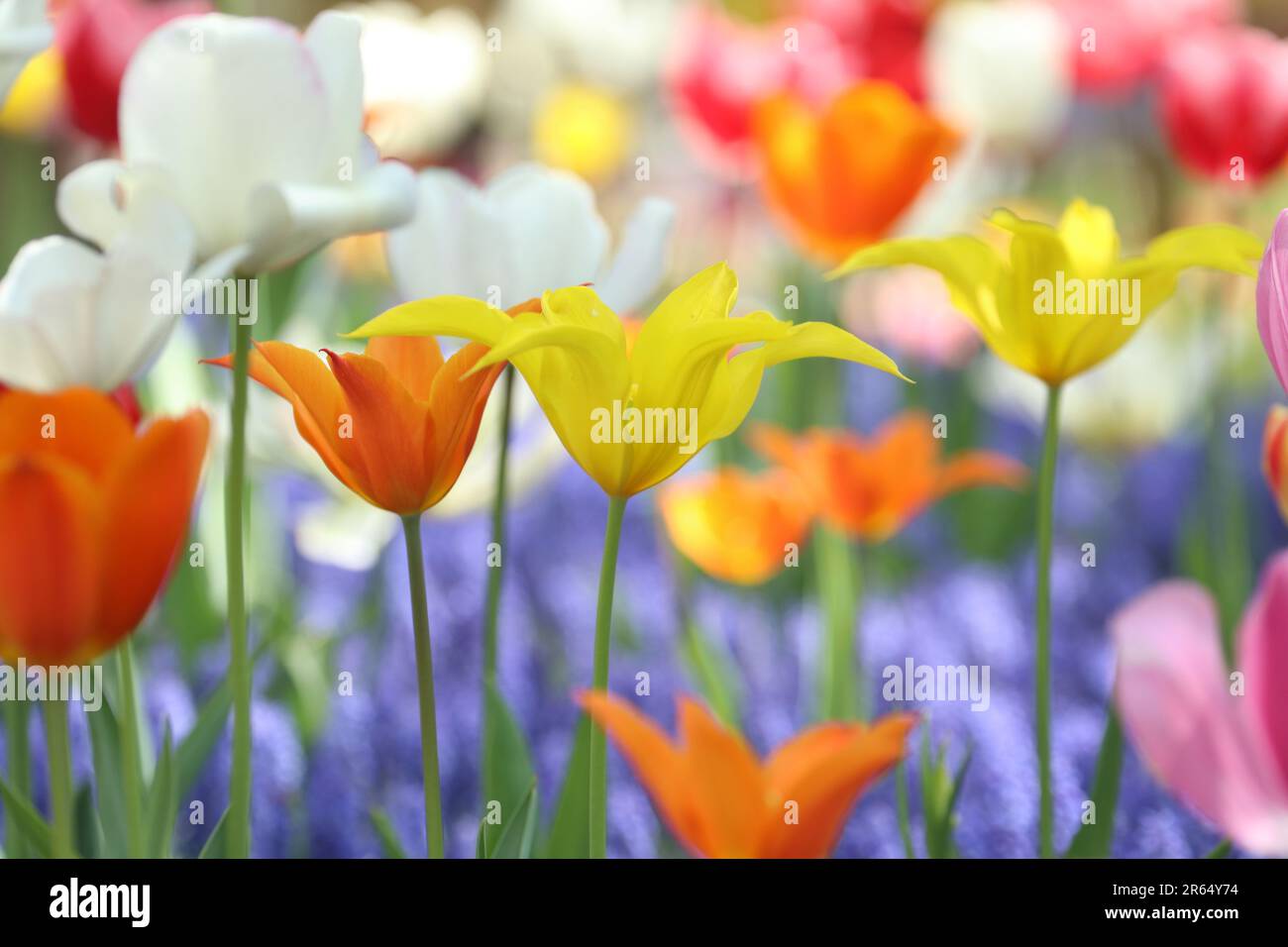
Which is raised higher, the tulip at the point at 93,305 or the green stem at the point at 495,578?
the tulip at the point at 93,305

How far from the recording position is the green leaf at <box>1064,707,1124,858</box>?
1.68ft

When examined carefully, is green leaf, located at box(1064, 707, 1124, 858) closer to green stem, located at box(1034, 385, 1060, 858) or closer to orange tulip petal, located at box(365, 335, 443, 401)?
green stem, located at box(1034, 385, 1060, 858)

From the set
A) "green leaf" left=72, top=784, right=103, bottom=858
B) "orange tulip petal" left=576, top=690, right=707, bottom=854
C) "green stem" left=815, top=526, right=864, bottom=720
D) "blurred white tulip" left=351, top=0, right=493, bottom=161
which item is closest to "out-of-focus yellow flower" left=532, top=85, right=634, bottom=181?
"blurred white tulip" left=351, top=0, right=493, bottom=161

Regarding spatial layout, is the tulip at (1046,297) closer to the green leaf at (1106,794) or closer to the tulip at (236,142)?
the green leaf at (1106,794)

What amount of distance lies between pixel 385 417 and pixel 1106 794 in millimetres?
312

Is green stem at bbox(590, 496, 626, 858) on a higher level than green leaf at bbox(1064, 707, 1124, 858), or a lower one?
higher

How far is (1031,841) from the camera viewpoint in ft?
2.01

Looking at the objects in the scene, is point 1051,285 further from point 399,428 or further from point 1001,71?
point 1001,71

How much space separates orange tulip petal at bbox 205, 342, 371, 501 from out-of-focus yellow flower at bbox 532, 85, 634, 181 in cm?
139

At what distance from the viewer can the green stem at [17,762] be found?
1.68 feet

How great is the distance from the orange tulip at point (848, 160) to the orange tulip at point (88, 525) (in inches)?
22.7

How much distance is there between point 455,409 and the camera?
0.44m

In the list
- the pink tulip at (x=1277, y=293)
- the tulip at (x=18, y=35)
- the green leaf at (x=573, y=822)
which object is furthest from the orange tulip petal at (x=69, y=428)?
the pink tulip at (x=1277, y=293)
